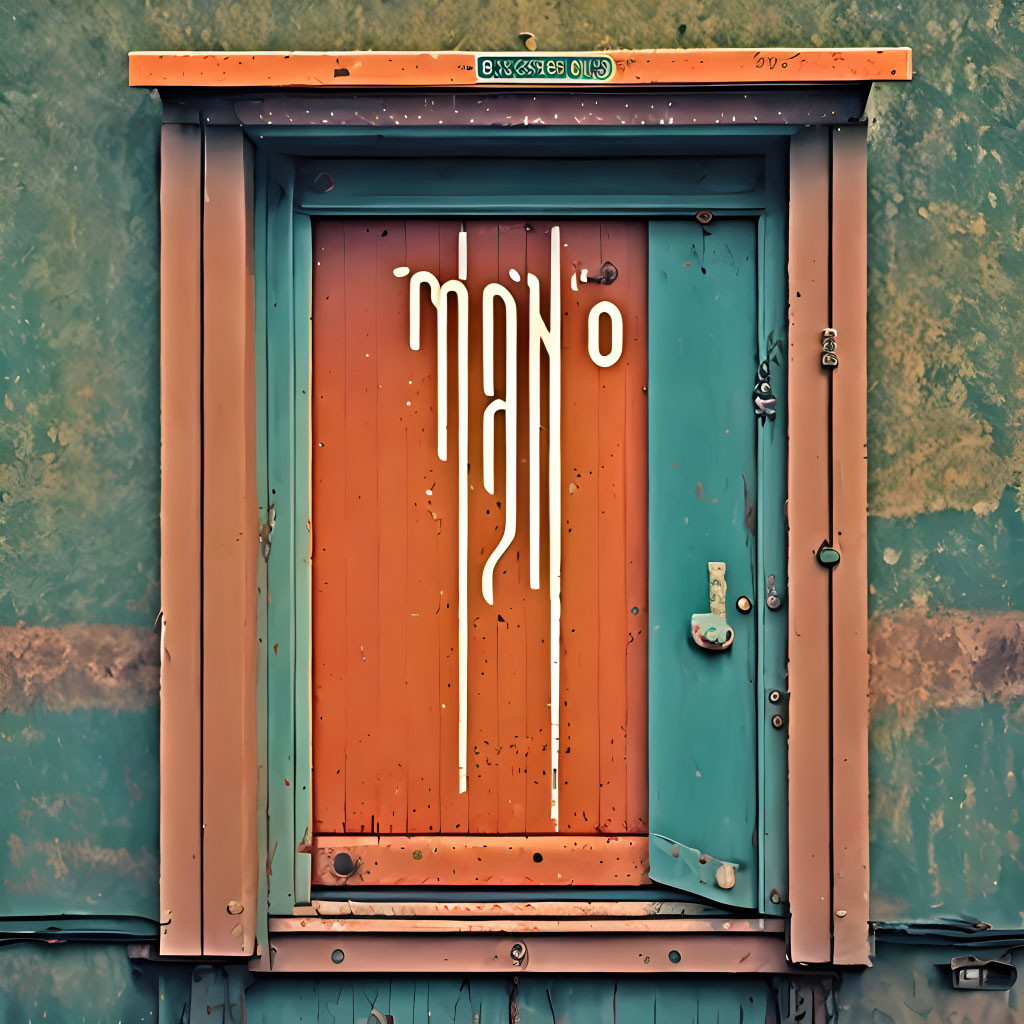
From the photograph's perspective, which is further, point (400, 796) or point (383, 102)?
point (400, 796)

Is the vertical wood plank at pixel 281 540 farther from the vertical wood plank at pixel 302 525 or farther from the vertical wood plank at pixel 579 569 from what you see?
the vertical wood plank at pixel 579 569

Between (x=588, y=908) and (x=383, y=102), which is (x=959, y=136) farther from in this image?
(x=588, y=908)

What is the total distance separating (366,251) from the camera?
194 centimetres

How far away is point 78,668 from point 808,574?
1760 millimetres

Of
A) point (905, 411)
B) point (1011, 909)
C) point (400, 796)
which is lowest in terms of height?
point (1011, 909)

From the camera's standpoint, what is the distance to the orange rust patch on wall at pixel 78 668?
1.93 meters

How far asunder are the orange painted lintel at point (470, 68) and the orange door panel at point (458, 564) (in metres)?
0.31

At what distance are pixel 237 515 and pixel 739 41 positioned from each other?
1620 mm

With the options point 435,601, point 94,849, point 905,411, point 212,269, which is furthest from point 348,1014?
point 905,411

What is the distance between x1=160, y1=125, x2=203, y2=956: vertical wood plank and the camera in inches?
72.5

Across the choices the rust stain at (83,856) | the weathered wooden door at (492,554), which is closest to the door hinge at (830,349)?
the weathered wooden door at (492,554)

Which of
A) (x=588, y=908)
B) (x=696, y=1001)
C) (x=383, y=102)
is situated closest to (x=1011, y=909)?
(x=696, y=1001)

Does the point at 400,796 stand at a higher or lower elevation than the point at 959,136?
lower

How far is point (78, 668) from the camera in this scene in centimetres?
194
